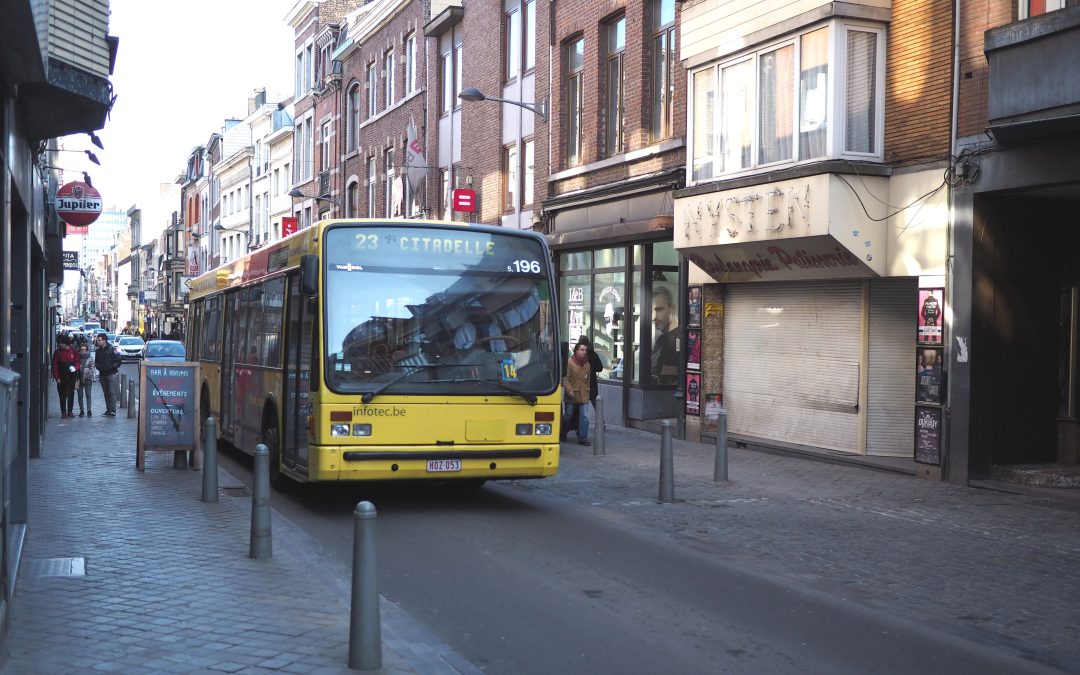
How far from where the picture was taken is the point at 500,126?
2900 centimetres

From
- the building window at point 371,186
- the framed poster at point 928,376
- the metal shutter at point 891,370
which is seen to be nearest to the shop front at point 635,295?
the metal shutter at point 891,370

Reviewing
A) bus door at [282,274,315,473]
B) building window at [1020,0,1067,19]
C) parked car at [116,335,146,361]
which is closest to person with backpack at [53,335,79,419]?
bus door at [282,274,315,473]

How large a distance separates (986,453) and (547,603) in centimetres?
824

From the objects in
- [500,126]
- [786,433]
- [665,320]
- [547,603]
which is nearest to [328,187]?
[500,126]

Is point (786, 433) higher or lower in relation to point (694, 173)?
lower

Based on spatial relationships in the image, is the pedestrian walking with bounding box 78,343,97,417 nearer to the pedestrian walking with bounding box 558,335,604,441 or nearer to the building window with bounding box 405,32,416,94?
the pedestrian walking with bounding box 558,335,604,441

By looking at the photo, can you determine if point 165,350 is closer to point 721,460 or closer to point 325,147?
point 325,147

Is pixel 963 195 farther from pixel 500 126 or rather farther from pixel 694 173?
pixel 500 126

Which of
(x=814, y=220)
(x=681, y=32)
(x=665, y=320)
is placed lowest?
(x=665, y=320)

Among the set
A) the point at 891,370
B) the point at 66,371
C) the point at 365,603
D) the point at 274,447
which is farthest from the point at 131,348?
the point at 365,603

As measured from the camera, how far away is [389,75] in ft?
129

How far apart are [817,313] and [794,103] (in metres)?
3.09

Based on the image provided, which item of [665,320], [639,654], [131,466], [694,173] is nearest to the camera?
[639,654]

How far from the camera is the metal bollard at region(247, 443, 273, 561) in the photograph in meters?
8.56
